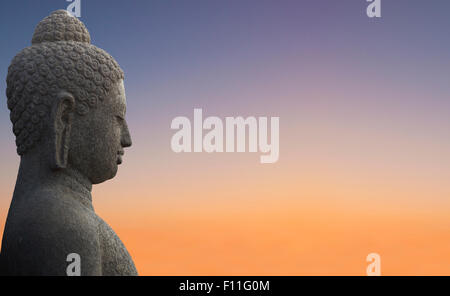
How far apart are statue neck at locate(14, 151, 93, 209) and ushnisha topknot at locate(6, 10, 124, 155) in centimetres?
21

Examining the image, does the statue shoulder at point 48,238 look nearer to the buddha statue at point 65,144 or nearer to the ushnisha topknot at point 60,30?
the buddha statue at point 65,144

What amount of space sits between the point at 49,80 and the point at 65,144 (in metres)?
0.80

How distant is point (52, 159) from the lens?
7.61m

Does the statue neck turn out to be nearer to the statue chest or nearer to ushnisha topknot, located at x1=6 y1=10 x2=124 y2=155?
ushnisha topknot, located at x1=6 y1=10 x2=124 y2=155

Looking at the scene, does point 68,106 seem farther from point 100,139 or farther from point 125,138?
point 125,138

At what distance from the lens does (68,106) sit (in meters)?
7.70

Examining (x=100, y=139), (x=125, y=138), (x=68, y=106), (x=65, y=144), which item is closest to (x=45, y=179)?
(x=65, y=144)

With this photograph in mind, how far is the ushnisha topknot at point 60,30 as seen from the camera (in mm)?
8202

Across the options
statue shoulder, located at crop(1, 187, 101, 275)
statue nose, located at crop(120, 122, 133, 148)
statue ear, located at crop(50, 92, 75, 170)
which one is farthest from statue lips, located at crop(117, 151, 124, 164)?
statue shoulder, located at crop(1, 187, 101, 275)

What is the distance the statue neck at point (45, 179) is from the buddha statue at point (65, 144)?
0.04 feet
